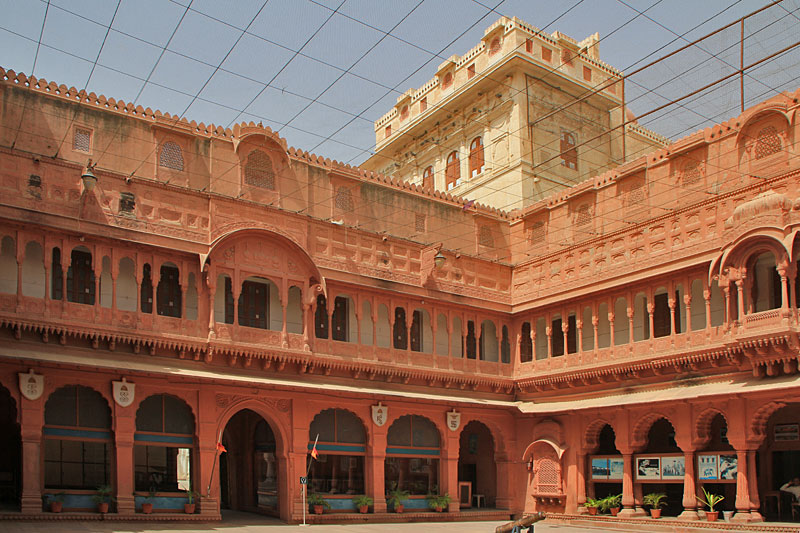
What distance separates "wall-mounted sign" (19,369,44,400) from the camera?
17.6 metres

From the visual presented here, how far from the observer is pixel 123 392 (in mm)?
18938

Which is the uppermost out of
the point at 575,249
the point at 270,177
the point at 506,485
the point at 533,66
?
the point at 533,66

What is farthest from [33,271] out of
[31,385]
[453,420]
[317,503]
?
[453,420]

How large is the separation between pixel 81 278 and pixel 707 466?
16.7 metres

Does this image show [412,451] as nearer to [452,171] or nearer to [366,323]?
[366,323]

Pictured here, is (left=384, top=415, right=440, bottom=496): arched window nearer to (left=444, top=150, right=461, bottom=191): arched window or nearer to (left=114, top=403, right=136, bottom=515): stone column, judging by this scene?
(left=114, top=403, right=136, bottom=515): stone column

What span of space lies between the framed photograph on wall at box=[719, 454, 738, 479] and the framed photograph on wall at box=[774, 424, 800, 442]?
6.02 feet

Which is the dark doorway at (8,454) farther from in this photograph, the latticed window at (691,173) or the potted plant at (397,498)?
the latticed window at (691,173)

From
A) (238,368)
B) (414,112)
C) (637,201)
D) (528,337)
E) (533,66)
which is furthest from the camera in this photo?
(414,112)

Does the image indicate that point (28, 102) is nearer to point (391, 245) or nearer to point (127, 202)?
point (127, 202)

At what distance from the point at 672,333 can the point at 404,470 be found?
917 centimetres

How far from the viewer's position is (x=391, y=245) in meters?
24.7

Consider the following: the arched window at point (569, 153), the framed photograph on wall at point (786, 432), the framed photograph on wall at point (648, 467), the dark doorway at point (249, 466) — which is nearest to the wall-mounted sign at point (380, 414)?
the dark doorway at point (249, 466)

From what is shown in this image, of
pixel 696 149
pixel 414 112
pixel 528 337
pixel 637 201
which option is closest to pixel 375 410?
pixel 528 337
